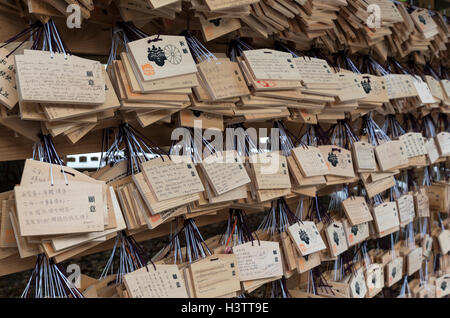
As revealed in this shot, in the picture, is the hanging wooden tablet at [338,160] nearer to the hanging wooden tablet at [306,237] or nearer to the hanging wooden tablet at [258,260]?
the hanging wooden tablet at [306,237]

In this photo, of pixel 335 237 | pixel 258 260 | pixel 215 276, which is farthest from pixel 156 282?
pixel 335 237

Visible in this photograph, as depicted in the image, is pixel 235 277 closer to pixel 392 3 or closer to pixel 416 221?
pixel 392 3

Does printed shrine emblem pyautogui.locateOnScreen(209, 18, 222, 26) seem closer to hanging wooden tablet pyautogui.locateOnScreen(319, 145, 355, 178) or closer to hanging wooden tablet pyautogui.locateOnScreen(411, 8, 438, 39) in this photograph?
hanging wooden tablet pyautogui.locateOnScreen(319, 145, 355, 178)

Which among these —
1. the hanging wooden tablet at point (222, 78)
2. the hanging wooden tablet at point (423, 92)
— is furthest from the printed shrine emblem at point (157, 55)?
the hanging wooden tablet at point (423, 92)

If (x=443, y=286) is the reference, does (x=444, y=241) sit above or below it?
above

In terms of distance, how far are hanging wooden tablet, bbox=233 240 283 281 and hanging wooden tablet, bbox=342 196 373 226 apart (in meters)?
0.55

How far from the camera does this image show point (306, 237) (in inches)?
67.4

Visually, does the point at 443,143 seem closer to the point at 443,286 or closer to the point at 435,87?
the point at 435,87

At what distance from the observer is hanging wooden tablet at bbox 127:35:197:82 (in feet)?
3.87

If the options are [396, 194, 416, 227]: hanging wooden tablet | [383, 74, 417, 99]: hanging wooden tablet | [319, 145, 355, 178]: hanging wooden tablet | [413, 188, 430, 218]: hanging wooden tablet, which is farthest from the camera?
[413, 188, 430, 218]: hanging wooden tablet

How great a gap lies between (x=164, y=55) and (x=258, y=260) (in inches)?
30.7

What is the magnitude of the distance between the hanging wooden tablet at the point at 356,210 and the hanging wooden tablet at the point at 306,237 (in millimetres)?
286

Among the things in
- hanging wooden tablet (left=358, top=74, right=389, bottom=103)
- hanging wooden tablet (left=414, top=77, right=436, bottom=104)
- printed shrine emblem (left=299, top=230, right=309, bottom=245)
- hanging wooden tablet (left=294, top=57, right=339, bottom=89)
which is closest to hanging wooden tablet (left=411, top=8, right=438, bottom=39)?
hanging wooden tablet (left=414, top=77, right=436, bottom=104)

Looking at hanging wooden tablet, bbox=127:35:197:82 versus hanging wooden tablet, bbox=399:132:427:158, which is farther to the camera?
hanging wooden tablet, bbox=399:132:427:158
